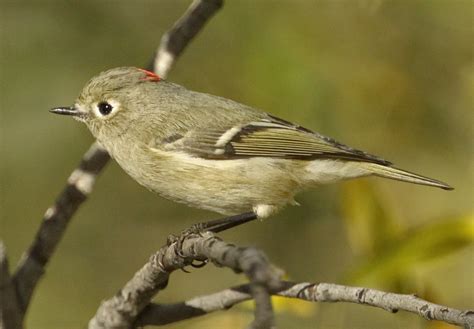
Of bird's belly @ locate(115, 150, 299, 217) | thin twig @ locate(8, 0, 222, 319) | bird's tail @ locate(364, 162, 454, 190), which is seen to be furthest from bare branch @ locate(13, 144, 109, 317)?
bird's tail @ locate(364, 162, 454, 190)

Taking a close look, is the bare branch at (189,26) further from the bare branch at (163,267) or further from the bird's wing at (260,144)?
the bare branch at (163,267)

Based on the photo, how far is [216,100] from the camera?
2410 mm

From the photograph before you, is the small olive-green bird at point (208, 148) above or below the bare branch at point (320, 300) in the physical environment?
above

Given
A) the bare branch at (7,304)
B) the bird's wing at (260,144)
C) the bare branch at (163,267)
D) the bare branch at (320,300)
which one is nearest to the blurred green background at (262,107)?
the bird's wing at (260,144)

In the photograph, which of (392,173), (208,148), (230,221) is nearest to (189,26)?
(208,148)

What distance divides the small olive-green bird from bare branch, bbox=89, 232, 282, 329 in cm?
34

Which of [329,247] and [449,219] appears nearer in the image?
[449,219]

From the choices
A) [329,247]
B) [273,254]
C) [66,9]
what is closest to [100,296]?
[273,254]

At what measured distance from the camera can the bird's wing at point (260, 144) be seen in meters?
2.27

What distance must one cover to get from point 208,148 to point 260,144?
0.44 feet

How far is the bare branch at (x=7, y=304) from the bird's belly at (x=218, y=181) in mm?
441

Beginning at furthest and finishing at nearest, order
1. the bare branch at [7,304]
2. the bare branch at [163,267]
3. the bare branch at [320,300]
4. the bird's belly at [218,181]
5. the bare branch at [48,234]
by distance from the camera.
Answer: the bird's belly at [218,181] < the bare branch at [48,234] < the bare branch at [7,304] < the bare branch at [320,300] < the bare branch at [163,267]

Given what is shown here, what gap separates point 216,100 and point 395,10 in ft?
3.23

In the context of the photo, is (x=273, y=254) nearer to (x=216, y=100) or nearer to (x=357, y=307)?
(x=357, y=307)
